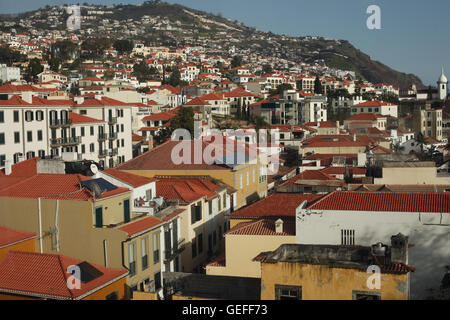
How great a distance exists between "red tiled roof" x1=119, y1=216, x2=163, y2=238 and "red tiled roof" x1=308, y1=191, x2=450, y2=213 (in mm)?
2700

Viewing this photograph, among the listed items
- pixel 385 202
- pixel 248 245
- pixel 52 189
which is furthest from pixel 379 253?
pixel 52 189

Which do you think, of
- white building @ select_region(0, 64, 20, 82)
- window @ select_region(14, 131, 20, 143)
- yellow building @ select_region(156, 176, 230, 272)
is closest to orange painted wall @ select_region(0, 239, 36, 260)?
yellow building @ select_region(156, 176, 230, 272)

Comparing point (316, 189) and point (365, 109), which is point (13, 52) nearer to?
point (365, 109)

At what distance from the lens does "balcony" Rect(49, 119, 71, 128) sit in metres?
23.6

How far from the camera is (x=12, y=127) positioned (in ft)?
69.7

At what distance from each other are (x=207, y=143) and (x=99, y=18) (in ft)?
503

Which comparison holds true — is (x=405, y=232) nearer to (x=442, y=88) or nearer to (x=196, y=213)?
(x=196, y=213)

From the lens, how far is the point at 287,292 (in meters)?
5.84

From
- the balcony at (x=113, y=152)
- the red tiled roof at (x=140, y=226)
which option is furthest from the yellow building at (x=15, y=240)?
the balcony at (x=113, y=152)

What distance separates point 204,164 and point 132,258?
356 inches

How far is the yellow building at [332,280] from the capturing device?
561cm

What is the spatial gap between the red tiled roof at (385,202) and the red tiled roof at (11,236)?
4.39 metres

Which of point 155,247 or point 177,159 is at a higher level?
point 177,159
